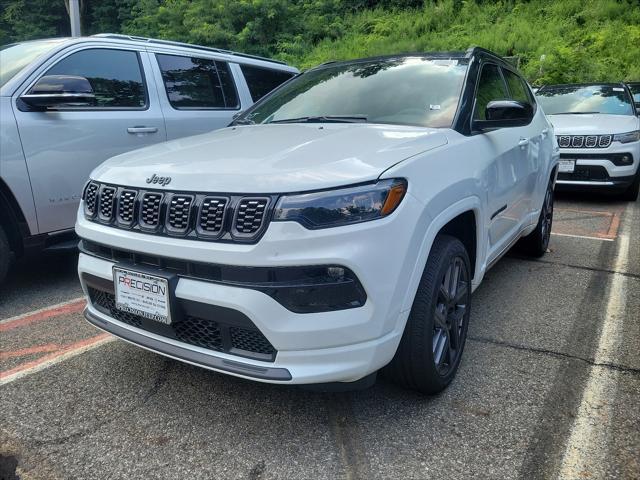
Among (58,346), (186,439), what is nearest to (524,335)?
(186,439)

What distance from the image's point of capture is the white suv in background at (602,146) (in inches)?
292

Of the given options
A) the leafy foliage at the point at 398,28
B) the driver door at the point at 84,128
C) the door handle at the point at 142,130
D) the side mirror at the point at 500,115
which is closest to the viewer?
the side mirror at the point at 500,115

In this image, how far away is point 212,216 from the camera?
208cm

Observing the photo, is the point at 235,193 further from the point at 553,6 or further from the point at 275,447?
the point at 553,6

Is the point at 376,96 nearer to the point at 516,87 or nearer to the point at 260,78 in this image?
the point at 516,87

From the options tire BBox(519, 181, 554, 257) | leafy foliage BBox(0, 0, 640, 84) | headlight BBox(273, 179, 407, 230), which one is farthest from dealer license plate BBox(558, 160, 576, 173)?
leafy foliage BBox(0, 0, 640, 84)

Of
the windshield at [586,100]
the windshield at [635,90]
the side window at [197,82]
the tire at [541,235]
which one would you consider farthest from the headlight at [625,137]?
the side window at [197,82]

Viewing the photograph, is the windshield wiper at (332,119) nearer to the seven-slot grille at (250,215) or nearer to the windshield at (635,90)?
the seven-slot grille at (250,215)

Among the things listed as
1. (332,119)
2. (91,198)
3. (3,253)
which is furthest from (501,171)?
(3,253)

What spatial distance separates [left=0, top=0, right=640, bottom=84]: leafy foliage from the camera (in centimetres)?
1612

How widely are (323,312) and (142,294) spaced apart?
812mm

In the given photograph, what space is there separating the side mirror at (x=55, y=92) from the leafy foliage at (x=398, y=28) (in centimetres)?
1442

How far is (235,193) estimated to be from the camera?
6.73 feet

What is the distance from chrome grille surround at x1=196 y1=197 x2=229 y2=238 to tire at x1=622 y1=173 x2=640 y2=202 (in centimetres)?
748
